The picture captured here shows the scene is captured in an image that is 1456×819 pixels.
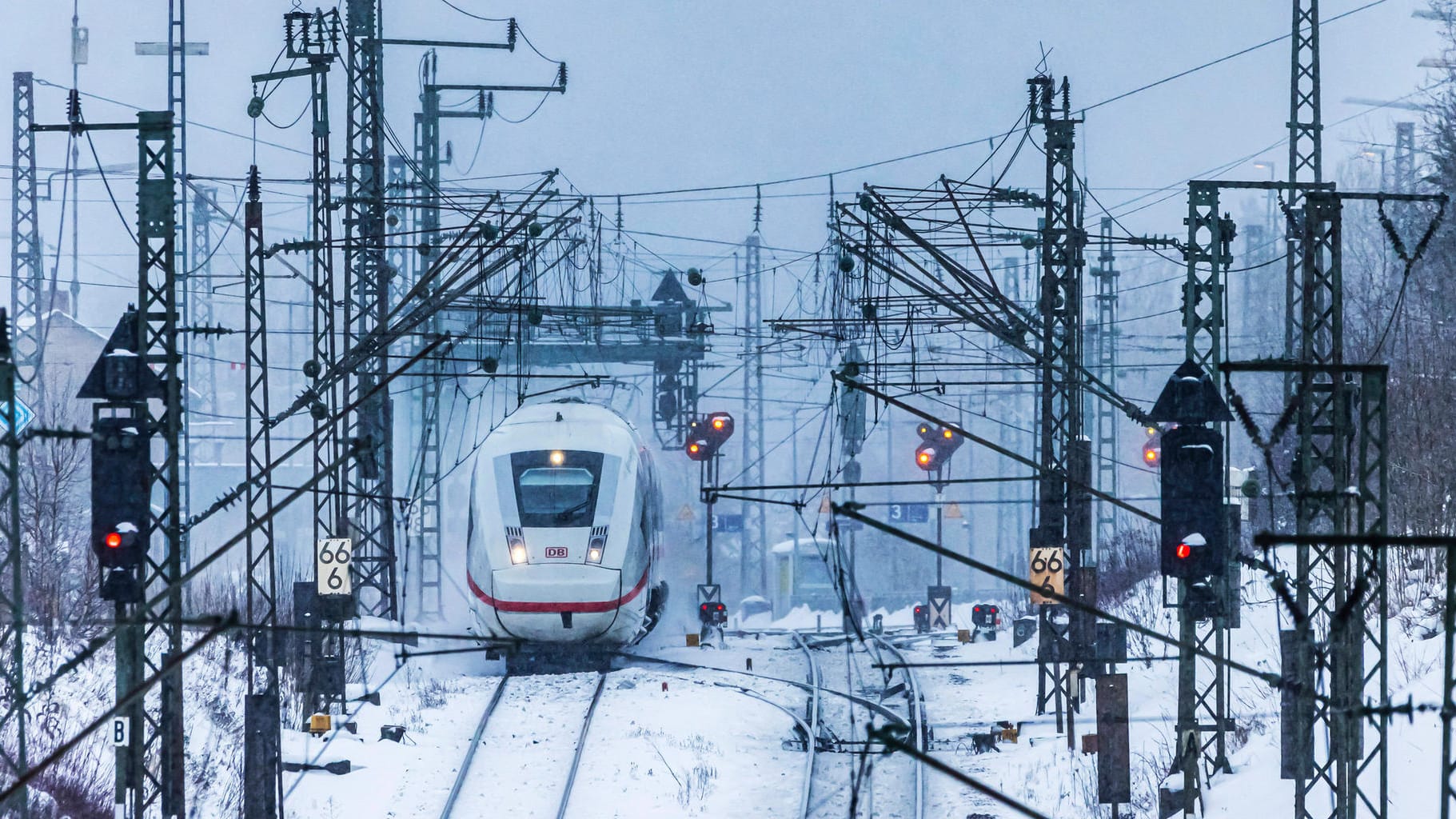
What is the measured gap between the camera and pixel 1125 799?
16.6m

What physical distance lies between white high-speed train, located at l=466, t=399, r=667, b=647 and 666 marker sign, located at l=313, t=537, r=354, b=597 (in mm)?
2404

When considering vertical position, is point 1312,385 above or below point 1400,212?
below

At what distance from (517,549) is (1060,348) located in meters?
7.42

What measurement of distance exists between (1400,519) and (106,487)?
20924 mm

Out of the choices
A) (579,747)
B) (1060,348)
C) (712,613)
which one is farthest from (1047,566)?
(712,613)

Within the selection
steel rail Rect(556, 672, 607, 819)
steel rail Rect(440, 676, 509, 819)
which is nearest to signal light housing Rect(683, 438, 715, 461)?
steel rail Rect(556, 672, 607, 819)

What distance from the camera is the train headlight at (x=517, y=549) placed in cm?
2227

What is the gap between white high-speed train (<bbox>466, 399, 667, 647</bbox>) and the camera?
874 inches

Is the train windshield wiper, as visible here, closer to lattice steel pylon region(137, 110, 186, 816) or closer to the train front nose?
the train front nose

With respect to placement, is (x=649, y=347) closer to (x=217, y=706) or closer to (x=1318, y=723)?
(x=217, y=706)

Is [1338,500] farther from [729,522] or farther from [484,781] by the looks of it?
[729,522]

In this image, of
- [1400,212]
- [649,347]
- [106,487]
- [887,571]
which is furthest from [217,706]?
[887,571]

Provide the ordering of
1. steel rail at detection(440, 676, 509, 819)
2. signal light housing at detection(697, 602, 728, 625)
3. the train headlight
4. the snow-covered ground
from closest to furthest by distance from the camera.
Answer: steel rail at detection(440, 676, 509, 819)
the snow-covered ground
the train headlight
signal light housing at detection(697, 602, 728, 625)

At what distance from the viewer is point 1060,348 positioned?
20.7 m
